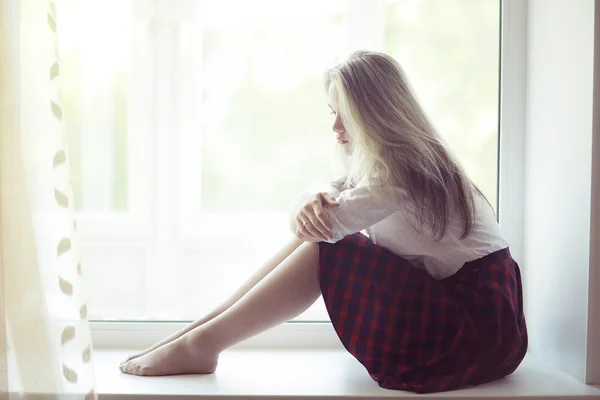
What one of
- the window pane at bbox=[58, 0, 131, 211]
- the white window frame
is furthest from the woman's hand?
the window pane at bbox=[58, 0, 131, 211]

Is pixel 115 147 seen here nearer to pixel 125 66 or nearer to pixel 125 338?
pixel 125 66

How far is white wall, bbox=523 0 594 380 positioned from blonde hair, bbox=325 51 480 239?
0.69ft

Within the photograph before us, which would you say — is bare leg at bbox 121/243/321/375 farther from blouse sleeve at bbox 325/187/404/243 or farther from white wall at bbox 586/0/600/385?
white wall at bbox 586/0/600/385

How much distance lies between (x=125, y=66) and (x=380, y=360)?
1075 millimetres

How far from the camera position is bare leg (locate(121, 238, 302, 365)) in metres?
1.40

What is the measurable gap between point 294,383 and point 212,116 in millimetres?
830

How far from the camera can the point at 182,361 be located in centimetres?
130

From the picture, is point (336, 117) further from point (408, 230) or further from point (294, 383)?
point (294, 383)

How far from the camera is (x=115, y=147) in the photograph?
188cm

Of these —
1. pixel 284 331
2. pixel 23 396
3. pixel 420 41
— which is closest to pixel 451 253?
pixel 284 331

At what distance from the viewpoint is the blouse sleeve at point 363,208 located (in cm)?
123

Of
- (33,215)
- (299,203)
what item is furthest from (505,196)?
(33,215)

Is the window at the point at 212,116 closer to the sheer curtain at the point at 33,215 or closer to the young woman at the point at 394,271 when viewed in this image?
the young woman at the point at 394,271

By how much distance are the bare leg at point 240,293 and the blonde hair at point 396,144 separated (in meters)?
0.20
